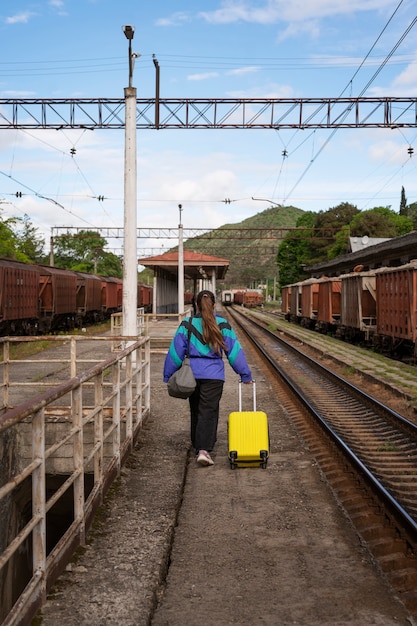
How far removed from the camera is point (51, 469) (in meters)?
9.91

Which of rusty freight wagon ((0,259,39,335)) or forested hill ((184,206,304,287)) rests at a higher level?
forested hill ((184,206,304,287))

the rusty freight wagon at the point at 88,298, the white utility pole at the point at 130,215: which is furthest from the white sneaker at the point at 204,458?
the rusty freight wagon at the point at 88,298

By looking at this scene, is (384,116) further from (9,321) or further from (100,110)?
(9,321)

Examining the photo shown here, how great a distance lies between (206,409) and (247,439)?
1.75ft

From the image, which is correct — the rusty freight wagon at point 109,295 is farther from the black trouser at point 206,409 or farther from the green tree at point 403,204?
the green tree at point 403,204

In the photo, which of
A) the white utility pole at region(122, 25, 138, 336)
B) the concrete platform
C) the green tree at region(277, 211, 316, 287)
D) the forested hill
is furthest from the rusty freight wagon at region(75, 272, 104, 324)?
the forested hill

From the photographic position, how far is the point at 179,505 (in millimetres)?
6016

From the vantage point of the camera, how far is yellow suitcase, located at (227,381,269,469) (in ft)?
23.4

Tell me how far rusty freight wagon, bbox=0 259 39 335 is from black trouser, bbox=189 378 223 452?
1785cm

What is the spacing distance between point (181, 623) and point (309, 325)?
39423 millimetres

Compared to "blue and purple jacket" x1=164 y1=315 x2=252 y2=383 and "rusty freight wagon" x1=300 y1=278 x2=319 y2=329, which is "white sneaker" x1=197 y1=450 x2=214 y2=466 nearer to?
"blue and purple jacket" x1=164 y1=315 x2=252 y2=383

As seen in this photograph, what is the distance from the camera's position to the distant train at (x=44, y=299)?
82.8ft

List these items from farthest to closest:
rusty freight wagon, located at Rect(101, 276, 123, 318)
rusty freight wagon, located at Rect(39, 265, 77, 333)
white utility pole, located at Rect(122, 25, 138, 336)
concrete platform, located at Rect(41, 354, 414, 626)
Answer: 1. rusty freight wagon, located at Rect(101, 276, 123, 318)
2. rusty freight wagon, located at Rect(39, 265, 77, 333)
3. white utility pole, located at Rect(122, 25, 138, 336)
4. concrete platform, located at Rect(41, 354, 414, 626)

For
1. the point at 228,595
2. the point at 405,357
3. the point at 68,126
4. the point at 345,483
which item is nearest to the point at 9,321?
the point at 68,126
